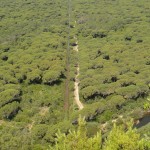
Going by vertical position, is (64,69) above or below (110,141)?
below

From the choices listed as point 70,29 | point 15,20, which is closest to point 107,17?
point 70,29

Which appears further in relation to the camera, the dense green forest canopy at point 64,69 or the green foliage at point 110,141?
the dense green forest canopy at point 64,69

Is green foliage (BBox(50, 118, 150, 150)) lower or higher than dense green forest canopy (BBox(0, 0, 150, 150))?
higher

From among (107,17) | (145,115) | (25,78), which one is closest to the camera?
(145,115)

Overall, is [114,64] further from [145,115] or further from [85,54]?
[145,115]

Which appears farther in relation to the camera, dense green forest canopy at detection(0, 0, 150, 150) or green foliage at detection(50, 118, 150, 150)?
dense green forest canopy at detection(0, 0, 150, 150)

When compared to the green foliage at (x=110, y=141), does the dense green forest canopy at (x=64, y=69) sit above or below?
below

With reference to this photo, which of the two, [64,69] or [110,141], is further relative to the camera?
[64,69]

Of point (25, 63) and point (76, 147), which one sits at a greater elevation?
point (76, 147)
